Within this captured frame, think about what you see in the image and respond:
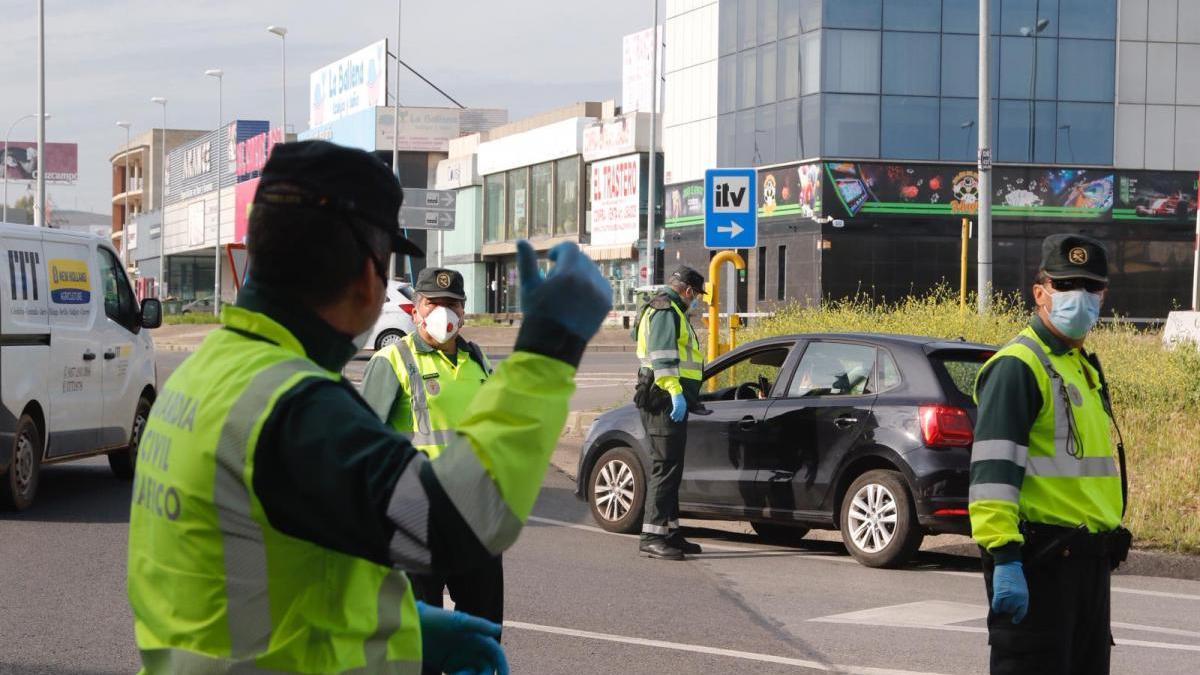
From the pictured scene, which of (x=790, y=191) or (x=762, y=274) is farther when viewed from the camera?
(x=762, y=274)

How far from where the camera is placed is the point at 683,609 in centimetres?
902

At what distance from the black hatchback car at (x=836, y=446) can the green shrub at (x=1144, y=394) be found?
1.95 m

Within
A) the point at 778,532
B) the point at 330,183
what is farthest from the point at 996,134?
the point at 330,183

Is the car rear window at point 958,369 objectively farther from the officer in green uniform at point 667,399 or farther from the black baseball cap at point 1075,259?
the black baseball cap at point 1075,259

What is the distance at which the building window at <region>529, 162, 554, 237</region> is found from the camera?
218ft

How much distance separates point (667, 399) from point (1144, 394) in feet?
22.5

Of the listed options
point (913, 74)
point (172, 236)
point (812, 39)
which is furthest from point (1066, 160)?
point (172, 236)

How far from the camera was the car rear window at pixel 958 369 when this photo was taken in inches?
420

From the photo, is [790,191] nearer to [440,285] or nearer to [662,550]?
[662,550]

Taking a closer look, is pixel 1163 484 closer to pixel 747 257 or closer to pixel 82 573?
pixel 82 573

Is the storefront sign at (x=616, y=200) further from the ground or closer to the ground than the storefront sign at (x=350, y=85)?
closer to the ground

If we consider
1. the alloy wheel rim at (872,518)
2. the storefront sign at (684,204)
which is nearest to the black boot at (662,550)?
the alloy wheel rim at (872,518)

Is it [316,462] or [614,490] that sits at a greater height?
[316,462]

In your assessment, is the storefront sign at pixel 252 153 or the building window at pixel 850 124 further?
the storefront sign at pixel 252 153
